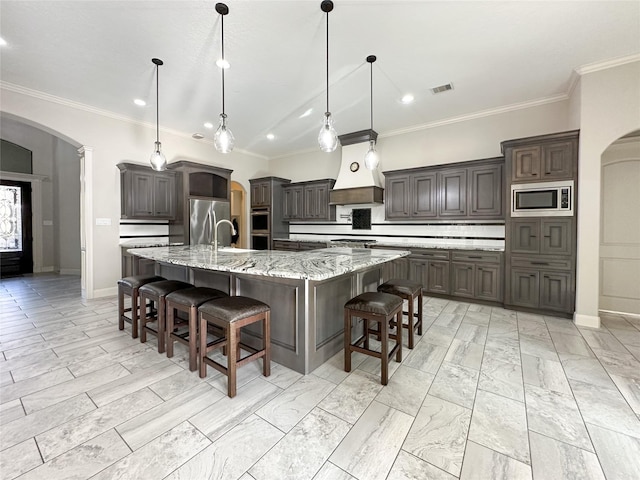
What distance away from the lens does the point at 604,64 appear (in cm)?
308

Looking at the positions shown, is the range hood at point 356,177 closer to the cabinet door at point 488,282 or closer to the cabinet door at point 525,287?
the cabinet door at point 488,282

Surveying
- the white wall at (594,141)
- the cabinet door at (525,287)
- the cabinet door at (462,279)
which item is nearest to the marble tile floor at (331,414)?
the white wall at (594,141)

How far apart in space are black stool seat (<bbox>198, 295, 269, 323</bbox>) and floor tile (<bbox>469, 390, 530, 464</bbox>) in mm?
1531

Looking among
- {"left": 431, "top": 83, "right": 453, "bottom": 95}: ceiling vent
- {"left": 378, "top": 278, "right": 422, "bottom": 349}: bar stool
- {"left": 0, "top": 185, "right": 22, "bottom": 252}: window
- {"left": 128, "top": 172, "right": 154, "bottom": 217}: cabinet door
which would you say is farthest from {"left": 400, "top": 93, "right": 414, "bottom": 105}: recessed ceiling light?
{"left": 0, "top": 185, "right": 22, "bottom": 252}: window

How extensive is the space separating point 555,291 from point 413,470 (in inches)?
134

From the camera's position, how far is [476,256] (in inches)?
162

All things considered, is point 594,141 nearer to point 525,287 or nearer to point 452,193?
point 452,193

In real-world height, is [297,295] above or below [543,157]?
below

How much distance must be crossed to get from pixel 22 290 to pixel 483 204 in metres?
8.10

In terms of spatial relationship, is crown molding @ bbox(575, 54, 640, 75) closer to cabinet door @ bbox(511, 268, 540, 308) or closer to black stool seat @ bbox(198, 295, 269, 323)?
cabinet door @ bbox(511, 268, 540, 308)

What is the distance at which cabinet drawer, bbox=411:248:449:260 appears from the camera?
439 centimetres

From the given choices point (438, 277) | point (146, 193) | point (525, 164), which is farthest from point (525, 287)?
point (146, 193)

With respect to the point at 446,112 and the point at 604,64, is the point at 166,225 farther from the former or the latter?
the point at 604,64

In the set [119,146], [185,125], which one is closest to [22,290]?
[119,146]
